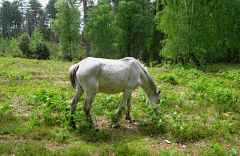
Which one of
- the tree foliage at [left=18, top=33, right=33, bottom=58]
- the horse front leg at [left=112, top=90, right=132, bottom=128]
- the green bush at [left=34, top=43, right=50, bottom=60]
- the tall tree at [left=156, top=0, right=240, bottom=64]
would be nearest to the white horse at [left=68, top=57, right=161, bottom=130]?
the horse front leg at [left=112, top=90, right=132, bottom=128]

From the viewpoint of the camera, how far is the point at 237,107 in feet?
20.1

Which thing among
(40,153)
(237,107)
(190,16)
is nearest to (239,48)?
(190,16)

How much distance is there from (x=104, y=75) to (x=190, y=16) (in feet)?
45.2

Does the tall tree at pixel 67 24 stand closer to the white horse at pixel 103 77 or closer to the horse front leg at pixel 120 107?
the white horse at pixel 103 77

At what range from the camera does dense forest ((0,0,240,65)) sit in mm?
14852

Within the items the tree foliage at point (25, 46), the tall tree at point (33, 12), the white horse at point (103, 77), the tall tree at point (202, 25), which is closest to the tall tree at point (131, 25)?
the tall tree at point (202, 25)

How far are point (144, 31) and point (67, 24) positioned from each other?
13.4m

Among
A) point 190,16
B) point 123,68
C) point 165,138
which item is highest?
point 190,16

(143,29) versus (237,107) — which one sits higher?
(143,29)

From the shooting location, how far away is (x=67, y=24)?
84.7 ft

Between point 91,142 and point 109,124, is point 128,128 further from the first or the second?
point 91,142

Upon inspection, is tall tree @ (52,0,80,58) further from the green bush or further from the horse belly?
the horse belly

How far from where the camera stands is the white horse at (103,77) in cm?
452

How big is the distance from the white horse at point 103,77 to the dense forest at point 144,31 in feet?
38.4
